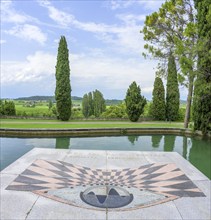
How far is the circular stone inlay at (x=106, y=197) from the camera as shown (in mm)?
4004

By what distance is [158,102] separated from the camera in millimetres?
20938

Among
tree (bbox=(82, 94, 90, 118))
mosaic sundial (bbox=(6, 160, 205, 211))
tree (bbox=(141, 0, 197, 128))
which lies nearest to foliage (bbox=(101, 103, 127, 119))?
tree (bbox=(82, 94, 90, 118))

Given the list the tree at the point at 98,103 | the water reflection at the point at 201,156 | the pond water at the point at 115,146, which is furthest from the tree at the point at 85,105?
the water reflection at the point at 201,156

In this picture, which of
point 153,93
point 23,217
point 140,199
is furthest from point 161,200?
point 153,93

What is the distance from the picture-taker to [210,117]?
1327 centimetres

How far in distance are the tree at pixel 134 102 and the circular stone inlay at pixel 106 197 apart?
15093 mm

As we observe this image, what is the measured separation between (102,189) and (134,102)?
15355 mm

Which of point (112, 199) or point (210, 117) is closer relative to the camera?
point (112, 199)

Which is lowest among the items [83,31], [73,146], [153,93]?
[73,146]

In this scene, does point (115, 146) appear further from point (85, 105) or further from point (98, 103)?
point (85, 105)

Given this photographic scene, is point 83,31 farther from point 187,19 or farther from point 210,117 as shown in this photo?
point 210,117

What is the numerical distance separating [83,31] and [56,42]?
7770mm

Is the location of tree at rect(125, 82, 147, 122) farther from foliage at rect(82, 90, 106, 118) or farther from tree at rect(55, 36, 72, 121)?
foliage at rect(82, 90, 106, 118)

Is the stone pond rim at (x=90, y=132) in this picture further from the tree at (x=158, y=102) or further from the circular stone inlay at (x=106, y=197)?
the circular stone inlay at (x=106, y=197)
